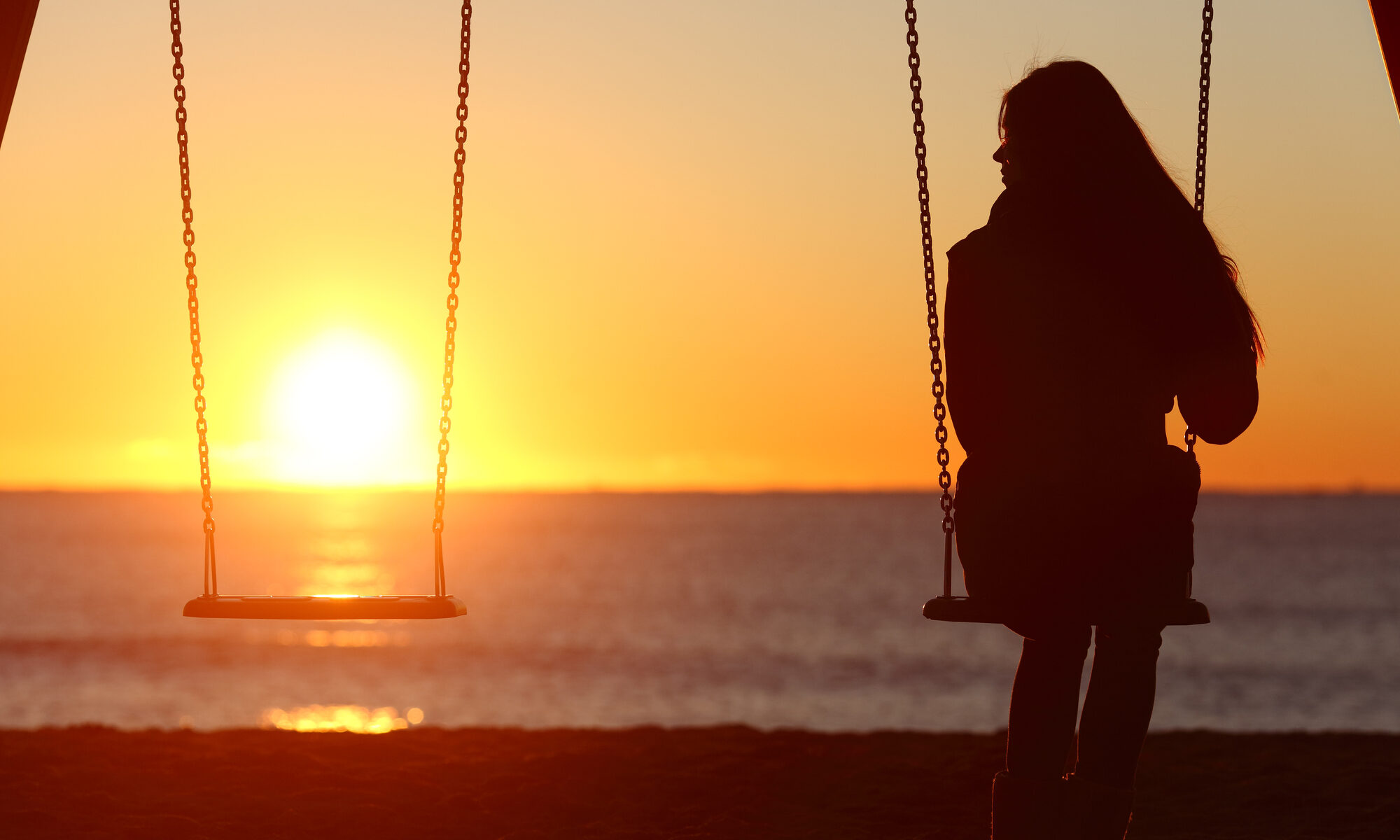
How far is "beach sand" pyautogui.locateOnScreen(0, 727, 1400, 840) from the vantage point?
18.4ft

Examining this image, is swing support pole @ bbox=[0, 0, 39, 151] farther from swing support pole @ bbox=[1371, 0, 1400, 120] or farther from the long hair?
swing support pole @ bbox=[1371, 0, 1400, 120]

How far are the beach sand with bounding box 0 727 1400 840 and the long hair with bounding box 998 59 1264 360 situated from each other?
2.75 meters

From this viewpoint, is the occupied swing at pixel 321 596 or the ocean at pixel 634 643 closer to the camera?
the occupied swing at pixel 321 596

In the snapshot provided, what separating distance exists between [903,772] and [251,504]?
188 meters

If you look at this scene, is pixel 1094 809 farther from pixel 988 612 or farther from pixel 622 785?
pixel 622 785

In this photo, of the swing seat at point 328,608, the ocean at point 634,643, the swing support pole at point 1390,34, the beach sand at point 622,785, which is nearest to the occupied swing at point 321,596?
the swing seat at point 328,608

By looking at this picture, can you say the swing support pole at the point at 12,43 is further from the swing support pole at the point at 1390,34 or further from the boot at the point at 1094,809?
the swing support pole at the point at 1390,34

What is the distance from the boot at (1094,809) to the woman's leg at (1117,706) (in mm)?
21

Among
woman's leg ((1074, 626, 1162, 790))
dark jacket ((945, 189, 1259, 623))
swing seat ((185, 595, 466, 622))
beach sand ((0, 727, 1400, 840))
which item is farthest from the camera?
beach sand ((0, 727, 1400, 840))

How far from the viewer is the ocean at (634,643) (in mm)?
23547

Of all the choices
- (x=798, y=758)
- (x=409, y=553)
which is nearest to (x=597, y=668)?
(x=798, y=758)

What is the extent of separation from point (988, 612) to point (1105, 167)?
1032mm

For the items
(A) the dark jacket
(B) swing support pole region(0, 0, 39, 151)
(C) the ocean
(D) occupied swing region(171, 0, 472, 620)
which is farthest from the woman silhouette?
(C) the ocean

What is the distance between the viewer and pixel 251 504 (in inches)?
7323
